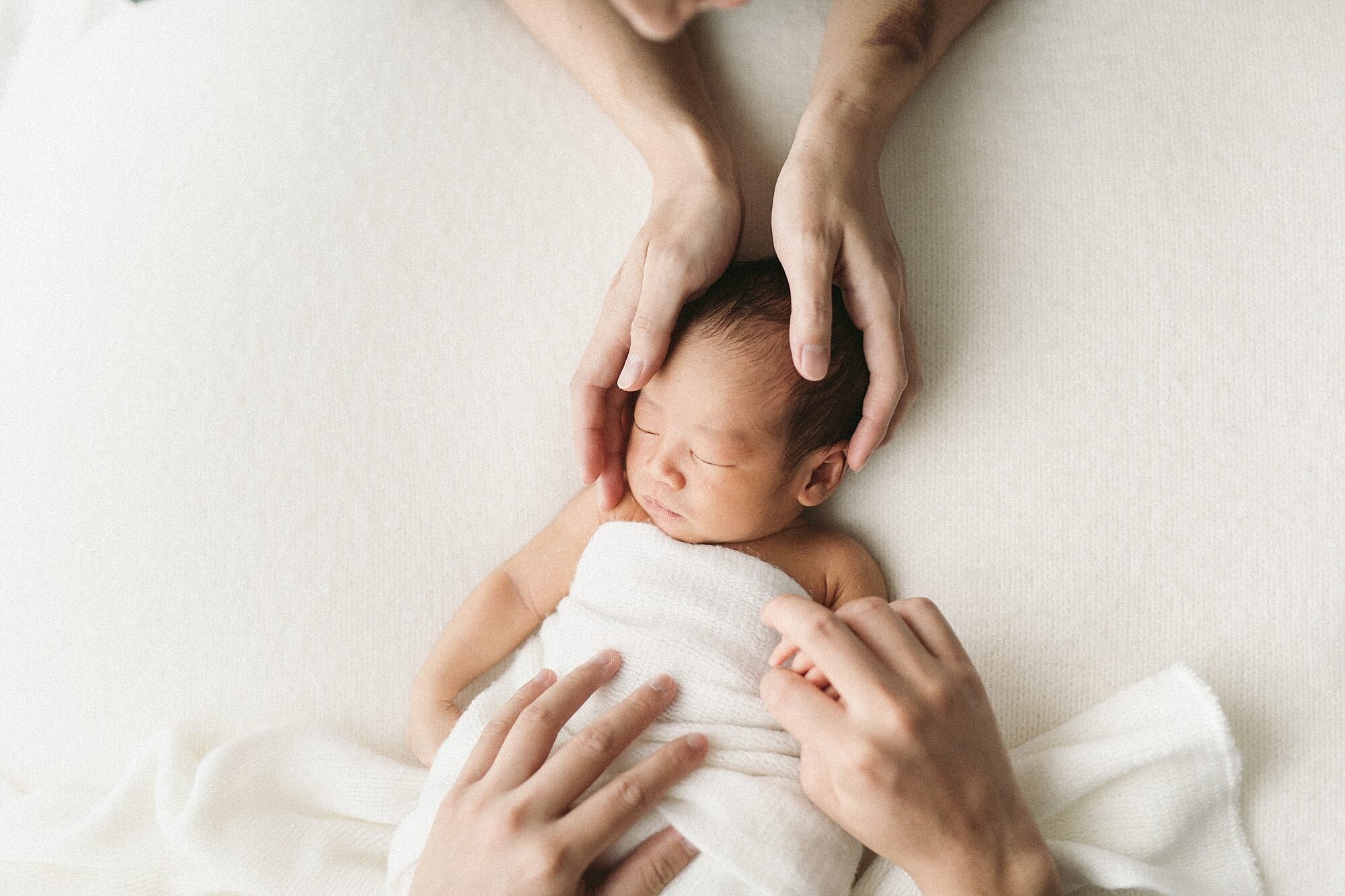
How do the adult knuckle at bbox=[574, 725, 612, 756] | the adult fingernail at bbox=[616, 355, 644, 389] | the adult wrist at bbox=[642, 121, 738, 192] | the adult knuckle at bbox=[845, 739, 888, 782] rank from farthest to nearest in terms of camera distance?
the adult wrist at bbox=[642, 121, 738, 192] < the adult fingernail at bbox=[616, 355, 644, 389] < the adult knuckle at bbox=[574, 725, 612, 756] < the adult knuckle at bbox=[845, 739, 888, 782]

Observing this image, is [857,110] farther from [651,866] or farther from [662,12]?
[651,866]

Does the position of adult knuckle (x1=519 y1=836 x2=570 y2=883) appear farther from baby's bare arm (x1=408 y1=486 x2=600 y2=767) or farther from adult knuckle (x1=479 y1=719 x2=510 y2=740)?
baby's bare arm (x1=408 y1=486 x2=600 y2=767)

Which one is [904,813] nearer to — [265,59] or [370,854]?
[370,854]

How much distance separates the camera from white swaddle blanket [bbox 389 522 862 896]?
96 centimetres

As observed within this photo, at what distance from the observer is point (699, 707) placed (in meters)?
1.06

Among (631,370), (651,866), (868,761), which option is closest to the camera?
(868,761)

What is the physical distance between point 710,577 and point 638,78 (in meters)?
0.66

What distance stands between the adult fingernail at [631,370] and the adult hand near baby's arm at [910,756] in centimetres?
31

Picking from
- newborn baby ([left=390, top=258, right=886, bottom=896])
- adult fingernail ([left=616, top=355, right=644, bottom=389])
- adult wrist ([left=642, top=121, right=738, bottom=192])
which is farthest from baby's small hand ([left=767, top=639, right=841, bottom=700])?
adult wrist ([left=642, top=121, right=738, bottom=192])

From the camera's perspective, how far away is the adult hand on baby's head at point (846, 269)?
3.38 feet

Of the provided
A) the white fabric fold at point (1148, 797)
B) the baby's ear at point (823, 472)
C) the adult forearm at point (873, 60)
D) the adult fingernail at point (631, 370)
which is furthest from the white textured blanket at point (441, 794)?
the adult forearm at point (873, 60)

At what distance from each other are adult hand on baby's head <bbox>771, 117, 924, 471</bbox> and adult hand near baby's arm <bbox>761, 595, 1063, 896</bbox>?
0.86 ft

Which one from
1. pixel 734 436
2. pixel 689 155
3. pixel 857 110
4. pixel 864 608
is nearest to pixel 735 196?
pixel 689 155

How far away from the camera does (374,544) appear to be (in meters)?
1.20
